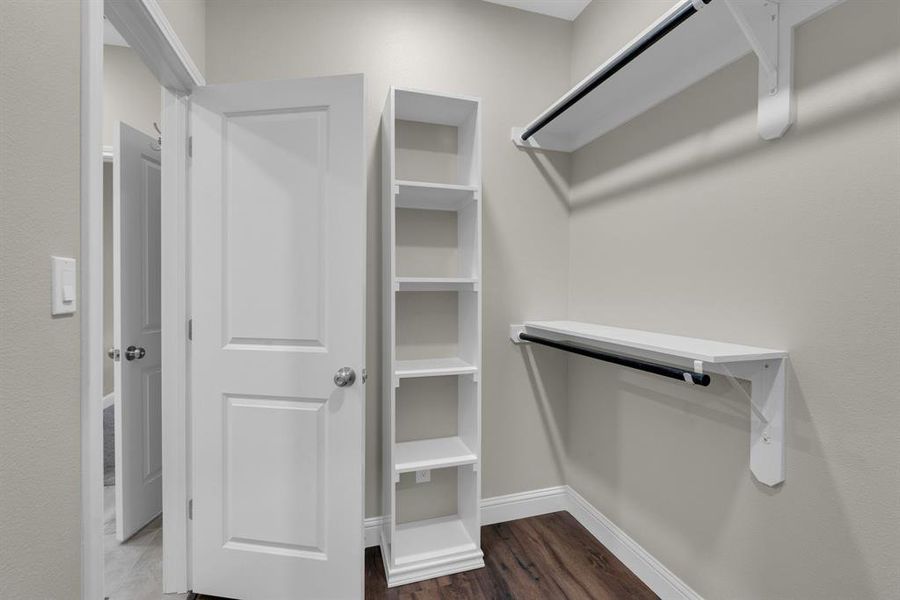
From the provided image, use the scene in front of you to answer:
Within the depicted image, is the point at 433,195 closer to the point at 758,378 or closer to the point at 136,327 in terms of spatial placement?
the point at 758,378

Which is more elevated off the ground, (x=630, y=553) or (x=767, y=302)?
(x=767, y=302)

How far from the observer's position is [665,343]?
138 centimetres

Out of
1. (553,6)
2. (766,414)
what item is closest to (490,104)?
(553,6)

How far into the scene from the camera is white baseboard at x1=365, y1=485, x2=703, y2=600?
1610 millimetres

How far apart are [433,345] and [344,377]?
2.03ft

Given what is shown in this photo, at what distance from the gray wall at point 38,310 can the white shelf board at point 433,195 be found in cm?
107

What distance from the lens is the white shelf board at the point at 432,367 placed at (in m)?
1.78

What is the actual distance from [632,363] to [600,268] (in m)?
0.72

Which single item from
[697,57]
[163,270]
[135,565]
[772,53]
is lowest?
[135,565]

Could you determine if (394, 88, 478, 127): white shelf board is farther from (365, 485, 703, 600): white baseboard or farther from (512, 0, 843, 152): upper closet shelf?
(365, 485, 703, 600): white baseboard

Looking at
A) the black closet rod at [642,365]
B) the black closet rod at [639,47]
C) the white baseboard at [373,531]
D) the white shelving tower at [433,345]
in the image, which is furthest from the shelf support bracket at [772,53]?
the white baseboard at [373,531]

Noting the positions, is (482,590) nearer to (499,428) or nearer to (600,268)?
(499,428)

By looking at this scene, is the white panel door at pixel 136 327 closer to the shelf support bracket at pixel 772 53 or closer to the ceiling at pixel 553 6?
the ceiling at pixel 553 6

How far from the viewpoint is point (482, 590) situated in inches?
66.5
